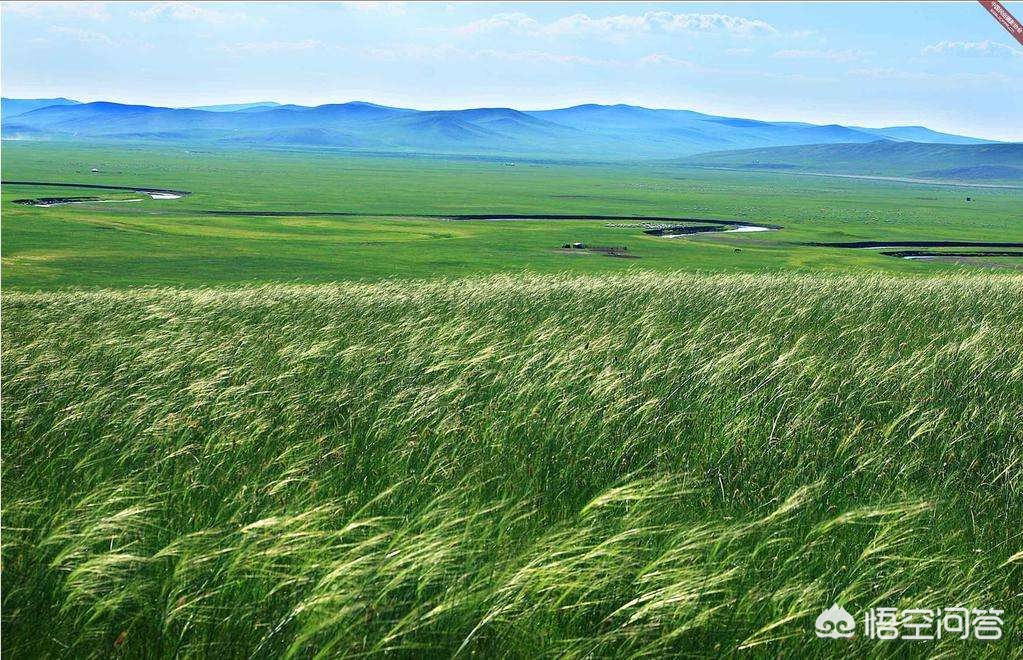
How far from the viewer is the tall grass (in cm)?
471

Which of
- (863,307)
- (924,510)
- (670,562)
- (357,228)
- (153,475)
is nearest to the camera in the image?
(670,562)

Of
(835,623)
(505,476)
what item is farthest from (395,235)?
(835,623)

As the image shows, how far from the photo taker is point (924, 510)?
5750 millimetres

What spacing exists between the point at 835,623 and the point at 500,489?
8.27 ft

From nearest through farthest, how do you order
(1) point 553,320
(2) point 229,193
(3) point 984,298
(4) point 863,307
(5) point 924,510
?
(5) point 924,510 → (1) point 553,320 → (4) point 863,307 → (3) point 984,298 → (2) point 229,193

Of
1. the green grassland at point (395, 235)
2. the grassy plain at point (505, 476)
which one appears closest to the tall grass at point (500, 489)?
the grassy plain at point (505, 476)

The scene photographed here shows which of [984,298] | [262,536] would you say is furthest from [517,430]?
[984,298]

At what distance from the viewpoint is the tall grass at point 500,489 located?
471 cm

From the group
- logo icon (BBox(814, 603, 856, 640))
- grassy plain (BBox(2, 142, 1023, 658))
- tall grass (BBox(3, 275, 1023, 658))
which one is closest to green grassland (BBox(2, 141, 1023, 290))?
grassy plain (BBox(2, 142, 1023, 658))

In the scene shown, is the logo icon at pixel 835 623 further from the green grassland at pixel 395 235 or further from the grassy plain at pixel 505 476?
the green grassland at pixel 395 235

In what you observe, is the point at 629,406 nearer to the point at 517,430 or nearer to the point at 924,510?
the point at 517,430

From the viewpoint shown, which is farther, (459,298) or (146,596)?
(459,298)

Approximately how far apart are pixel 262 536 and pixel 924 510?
3.99m

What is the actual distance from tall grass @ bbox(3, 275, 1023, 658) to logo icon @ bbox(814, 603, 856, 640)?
6 centimetres
